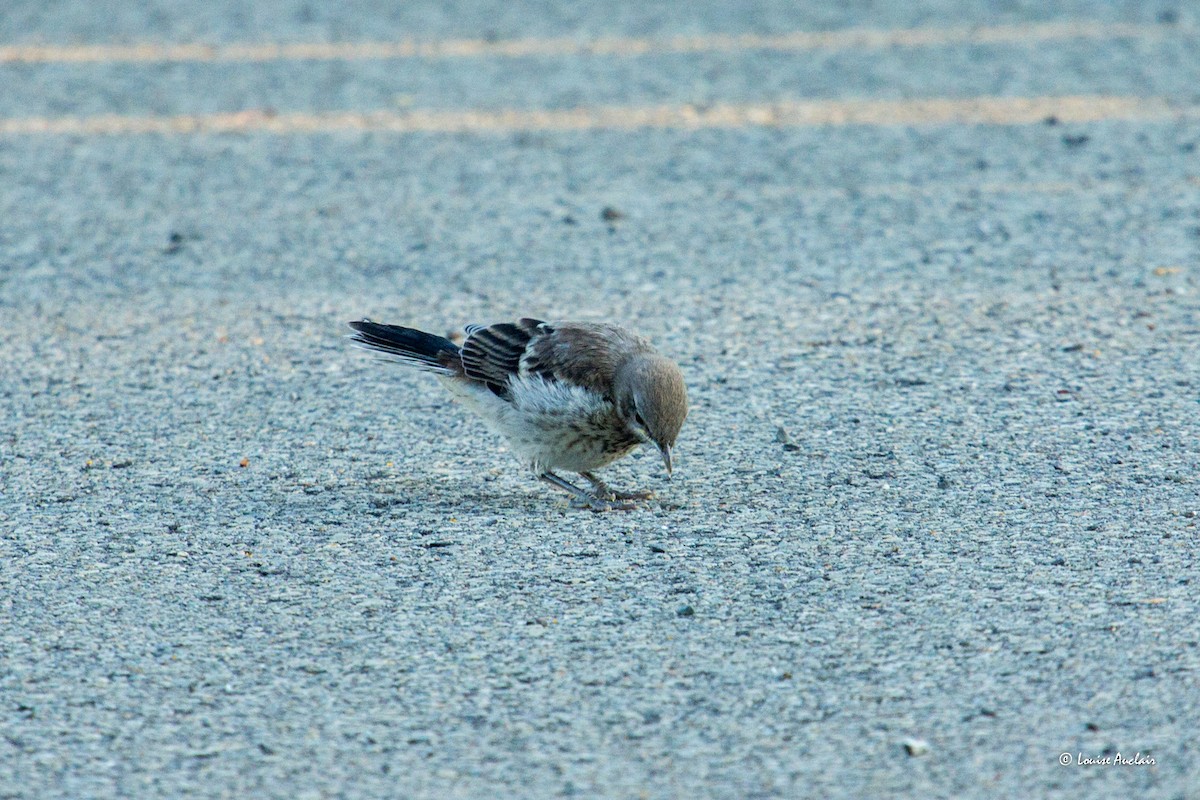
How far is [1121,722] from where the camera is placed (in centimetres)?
392

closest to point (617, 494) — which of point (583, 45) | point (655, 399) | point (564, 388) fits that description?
point (564, 388)

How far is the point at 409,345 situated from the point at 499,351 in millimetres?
364

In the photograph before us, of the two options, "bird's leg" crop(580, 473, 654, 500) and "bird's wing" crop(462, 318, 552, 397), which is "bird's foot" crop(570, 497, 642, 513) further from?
"bird's wing" crop(462, 318, 552, 397)

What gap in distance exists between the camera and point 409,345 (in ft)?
19.1

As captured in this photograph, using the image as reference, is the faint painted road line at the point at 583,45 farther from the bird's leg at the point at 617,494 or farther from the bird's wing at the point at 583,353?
the bird's leg at the point at 617,494

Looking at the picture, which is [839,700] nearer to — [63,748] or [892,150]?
[63,748]

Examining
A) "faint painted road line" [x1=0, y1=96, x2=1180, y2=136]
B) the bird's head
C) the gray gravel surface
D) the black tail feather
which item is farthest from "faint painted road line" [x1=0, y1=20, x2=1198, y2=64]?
the bird's head

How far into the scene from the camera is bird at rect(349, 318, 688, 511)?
5.20 meters

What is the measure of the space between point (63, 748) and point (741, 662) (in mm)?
1720

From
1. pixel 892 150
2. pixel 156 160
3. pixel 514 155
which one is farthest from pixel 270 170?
pixel 892 150

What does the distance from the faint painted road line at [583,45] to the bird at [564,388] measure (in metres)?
6.32

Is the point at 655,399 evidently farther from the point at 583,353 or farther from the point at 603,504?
the point at 603,504

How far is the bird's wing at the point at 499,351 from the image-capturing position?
5.60 m

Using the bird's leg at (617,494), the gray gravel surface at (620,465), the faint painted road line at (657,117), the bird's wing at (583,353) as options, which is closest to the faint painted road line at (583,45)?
the gray gravel surface at (620,465)
